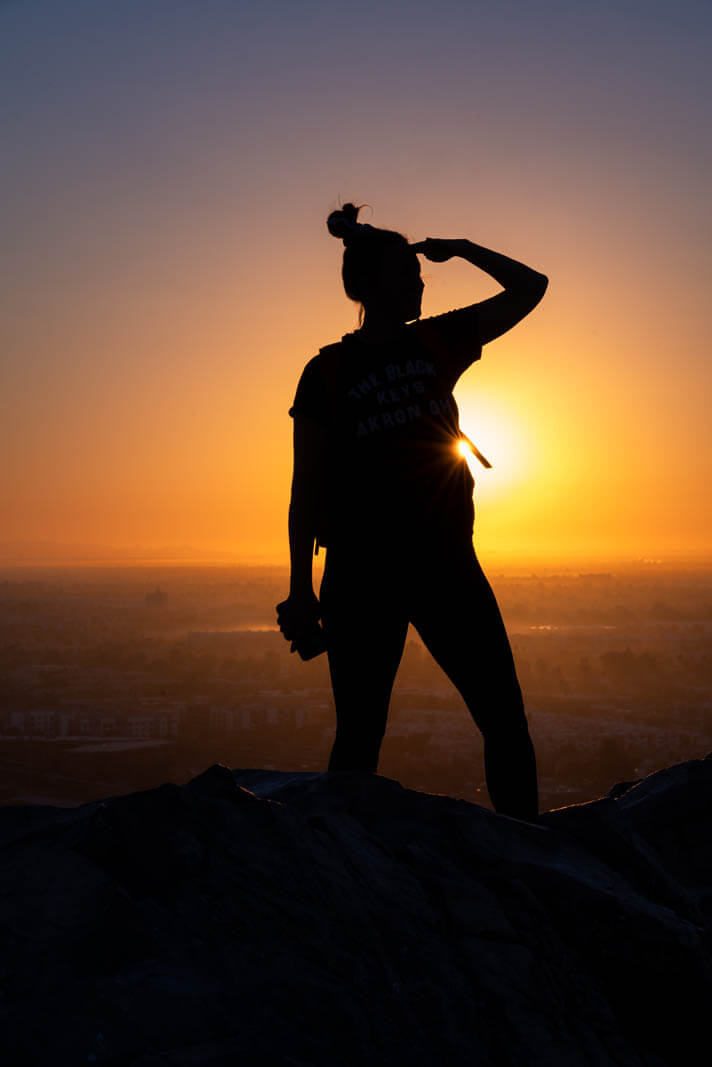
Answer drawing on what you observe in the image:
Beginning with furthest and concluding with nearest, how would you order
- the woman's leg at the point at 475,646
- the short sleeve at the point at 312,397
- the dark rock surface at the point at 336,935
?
the short sleeve at the point at 312,397, the woman's leg at the point at 475,646, the dark rock surface at the point at 336,935

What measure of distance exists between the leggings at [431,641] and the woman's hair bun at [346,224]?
53.3 inches

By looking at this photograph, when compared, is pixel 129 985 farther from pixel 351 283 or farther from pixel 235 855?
pixel 351 283

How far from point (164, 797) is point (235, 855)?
29 centimetres

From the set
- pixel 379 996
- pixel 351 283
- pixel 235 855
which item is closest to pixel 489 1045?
pixel 379 996

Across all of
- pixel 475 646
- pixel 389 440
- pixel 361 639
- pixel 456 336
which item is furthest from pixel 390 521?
pixel 456 336

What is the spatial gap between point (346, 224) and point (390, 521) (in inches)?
51.4

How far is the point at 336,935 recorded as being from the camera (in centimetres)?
255

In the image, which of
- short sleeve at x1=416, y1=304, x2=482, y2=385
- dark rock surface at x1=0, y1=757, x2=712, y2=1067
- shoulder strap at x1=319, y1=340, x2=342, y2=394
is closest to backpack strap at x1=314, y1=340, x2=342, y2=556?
shoulder strap at x1=319, y1=340, x2=342, y2=394

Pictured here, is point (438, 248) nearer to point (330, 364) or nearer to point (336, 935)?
point (330, 364)

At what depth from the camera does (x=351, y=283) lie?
3.91 meters

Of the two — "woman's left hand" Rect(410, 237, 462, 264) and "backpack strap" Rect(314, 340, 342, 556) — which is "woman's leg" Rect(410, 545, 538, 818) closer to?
"backpack strap" Rect(314, 340, 342, 556)

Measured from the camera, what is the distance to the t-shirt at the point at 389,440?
3.65 m

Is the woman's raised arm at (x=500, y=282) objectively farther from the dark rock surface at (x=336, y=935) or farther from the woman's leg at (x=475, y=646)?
the dark rock surface at (x=336, y=935)

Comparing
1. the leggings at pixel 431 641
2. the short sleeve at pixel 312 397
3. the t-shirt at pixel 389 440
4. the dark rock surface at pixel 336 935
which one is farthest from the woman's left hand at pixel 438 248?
the dark rock surface at pixel 336 935
